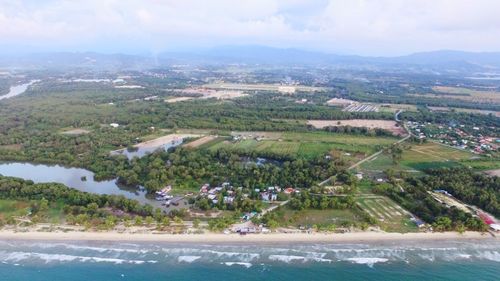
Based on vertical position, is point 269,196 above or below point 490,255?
above

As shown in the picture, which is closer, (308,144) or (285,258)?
(285,258)

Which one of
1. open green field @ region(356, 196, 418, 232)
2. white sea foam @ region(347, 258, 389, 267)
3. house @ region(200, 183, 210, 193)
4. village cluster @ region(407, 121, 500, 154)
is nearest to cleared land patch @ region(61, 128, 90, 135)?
house @ region(200, 183, 210, 193)

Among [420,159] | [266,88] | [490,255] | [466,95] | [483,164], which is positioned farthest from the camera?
[266,88]

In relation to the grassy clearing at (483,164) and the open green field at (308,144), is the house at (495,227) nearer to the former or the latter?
the grassy clearing at (483,164)

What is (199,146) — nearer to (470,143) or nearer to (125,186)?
(125,186)

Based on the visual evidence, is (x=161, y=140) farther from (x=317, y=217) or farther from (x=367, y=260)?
(x=367, y=260)

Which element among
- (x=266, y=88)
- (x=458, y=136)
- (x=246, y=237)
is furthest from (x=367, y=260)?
(x=266, y=88)

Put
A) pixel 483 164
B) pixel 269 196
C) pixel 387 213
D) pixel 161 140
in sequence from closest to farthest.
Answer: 1. pixel 387 213
2. pixel 269 196
3. pixel 483 164
4. pixel 161 140
